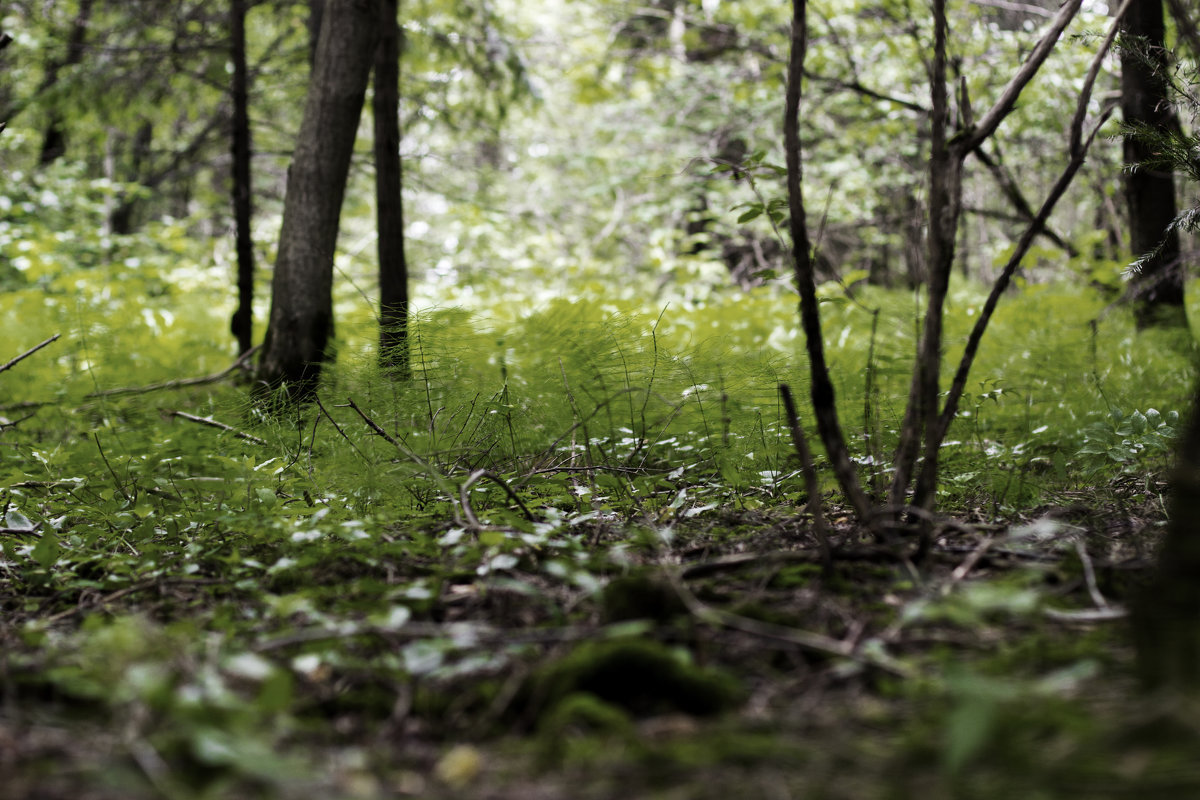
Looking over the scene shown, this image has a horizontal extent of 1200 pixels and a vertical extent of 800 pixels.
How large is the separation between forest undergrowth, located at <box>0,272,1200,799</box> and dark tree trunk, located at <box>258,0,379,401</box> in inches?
28.9

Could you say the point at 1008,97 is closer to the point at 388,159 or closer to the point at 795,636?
the point at 795,636

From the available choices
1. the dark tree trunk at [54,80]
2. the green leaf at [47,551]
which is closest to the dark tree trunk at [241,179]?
the green leaf at [47,551]

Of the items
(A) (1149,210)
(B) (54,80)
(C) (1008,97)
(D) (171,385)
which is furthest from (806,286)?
(B) (54,80)

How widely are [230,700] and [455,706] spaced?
1.26 feet

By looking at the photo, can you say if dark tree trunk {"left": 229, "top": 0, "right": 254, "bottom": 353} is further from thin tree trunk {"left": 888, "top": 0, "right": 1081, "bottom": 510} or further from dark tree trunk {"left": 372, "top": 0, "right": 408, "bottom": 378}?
thin tree trunk {"left": 888, "top": 0, "right": 1081, "bottom": 510}

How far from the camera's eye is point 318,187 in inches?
194

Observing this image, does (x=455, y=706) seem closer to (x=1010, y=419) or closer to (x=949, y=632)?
(x=949, y=632)

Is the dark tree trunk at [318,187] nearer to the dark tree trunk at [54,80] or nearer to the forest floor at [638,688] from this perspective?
the forest floor at [638,688]

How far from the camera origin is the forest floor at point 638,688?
1.13 metres

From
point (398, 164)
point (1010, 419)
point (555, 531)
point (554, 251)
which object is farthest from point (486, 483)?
point (554, 251)

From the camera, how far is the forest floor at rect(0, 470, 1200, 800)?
3.71 ft

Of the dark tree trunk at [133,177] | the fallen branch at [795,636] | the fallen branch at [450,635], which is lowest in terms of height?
the fallen branch at [450,635]

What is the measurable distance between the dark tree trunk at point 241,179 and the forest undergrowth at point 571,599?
1.84m

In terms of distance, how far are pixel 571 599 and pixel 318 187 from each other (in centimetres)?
379
